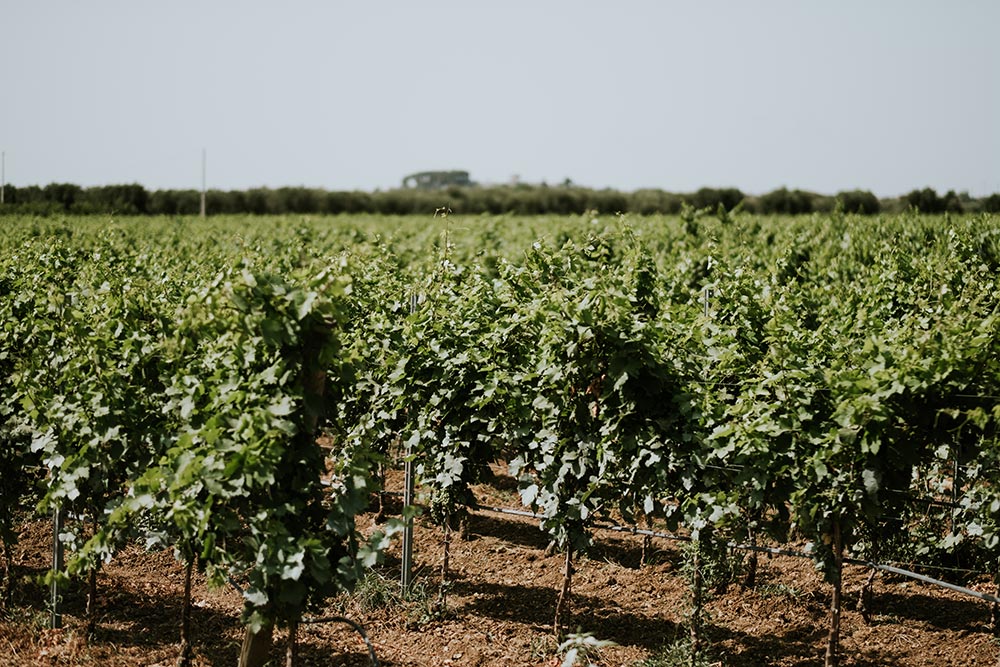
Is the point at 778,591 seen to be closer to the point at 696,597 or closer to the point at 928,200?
the point at 696,597

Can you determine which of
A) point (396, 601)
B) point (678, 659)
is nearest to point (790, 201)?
point (396, 601)

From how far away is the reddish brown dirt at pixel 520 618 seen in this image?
5805mm

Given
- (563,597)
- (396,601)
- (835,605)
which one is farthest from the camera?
(396,601)

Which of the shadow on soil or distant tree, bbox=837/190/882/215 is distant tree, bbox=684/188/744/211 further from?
the shadow on soil

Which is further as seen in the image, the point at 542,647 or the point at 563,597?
the point at 563,597

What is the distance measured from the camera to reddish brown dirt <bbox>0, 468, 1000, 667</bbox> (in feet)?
19.0

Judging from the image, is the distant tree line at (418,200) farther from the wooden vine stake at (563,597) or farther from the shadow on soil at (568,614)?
the wooden vine stake at (563,597)

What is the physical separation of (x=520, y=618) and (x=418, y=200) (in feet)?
149

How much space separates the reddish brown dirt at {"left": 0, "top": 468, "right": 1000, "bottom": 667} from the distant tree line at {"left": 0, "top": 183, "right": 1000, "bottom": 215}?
98.9 ft

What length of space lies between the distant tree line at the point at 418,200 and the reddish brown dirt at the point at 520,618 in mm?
30146

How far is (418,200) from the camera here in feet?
166

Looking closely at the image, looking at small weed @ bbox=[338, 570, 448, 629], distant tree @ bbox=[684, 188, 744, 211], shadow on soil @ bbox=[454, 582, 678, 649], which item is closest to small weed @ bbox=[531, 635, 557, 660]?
shadow on soil @ bbox=[454, 582, 678, 649]

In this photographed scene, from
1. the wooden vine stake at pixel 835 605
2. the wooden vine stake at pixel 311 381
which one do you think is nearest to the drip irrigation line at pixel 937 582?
the wooden vine stake at pixel 835 605

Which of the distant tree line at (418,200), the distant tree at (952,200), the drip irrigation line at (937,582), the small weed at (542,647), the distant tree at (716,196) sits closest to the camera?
the drip irrigation line at (937,582)
